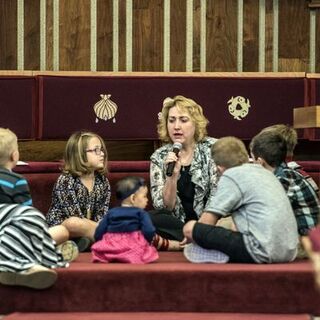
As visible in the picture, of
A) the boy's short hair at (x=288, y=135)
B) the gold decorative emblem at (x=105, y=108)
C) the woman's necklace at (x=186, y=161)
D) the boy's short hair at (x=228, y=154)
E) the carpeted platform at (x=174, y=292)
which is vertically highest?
the gold decorative emblem at (x=105, y=108)

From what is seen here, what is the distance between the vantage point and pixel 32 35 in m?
6.02

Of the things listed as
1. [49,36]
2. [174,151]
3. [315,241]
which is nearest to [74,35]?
[49,36]

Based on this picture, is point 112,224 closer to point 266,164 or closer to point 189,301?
point 189,301

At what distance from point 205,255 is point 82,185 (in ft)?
3.31

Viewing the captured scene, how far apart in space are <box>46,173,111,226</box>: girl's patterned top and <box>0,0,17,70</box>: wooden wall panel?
1861 mm

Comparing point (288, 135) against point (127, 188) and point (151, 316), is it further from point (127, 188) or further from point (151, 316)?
point (151, 316)

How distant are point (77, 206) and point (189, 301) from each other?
111 centimetres

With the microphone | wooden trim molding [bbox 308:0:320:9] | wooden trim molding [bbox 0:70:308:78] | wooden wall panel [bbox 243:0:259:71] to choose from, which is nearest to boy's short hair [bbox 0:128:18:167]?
the microphone

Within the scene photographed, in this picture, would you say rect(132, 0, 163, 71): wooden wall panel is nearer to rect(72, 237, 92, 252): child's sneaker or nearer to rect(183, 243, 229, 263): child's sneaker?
rect(72, 237, 92, 252): child's sneaker

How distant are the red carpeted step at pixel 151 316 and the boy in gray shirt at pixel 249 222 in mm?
296

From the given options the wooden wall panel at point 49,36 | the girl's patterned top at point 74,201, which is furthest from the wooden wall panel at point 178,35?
the girl's patterned top at point 74,201

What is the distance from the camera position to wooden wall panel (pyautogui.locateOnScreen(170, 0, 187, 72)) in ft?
19.8

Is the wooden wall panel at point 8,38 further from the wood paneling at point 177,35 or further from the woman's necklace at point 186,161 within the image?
the woman's necklace at point 186,161

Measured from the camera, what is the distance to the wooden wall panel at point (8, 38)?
6004 millimetres
